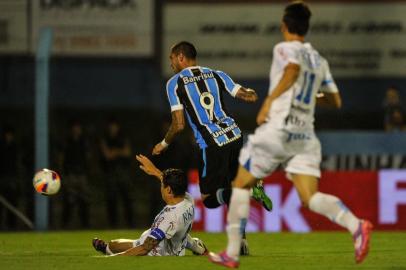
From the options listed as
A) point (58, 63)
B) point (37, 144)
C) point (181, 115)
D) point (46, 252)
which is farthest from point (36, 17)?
point (181, 115)

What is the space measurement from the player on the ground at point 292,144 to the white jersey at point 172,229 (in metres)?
1.85

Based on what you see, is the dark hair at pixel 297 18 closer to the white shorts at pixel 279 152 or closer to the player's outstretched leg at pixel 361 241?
the white shorts at pixel 279 152

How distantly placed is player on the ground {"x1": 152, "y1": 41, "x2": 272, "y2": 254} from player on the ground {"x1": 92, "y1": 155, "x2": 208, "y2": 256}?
21 centimetres

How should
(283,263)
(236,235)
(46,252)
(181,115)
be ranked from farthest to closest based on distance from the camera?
(46,252)
(181,115)
(283,263)
(236,235)

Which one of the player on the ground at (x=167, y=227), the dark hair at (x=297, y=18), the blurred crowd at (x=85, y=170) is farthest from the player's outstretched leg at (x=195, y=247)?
the blurred crowd at (x=85, y=170)

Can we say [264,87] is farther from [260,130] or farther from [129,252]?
[260,130]

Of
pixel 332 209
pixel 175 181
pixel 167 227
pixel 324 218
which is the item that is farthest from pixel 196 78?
pixel 324 218

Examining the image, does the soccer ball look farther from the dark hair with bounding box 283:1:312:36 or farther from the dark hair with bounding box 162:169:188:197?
the dark hair with bounding box 283:1:312:36

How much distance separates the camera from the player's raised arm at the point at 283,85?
7.65m

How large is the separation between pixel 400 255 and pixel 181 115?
2356 millimetres

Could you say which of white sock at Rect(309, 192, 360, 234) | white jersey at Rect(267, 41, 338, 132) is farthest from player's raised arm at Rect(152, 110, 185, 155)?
white sock at Rect(309, 192, 360, 234)

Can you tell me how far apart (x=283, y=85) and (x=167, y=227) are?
97.4 inches

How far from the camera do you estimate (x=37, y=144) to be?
51.6 feet

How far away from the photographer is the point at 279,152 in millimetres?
7801
